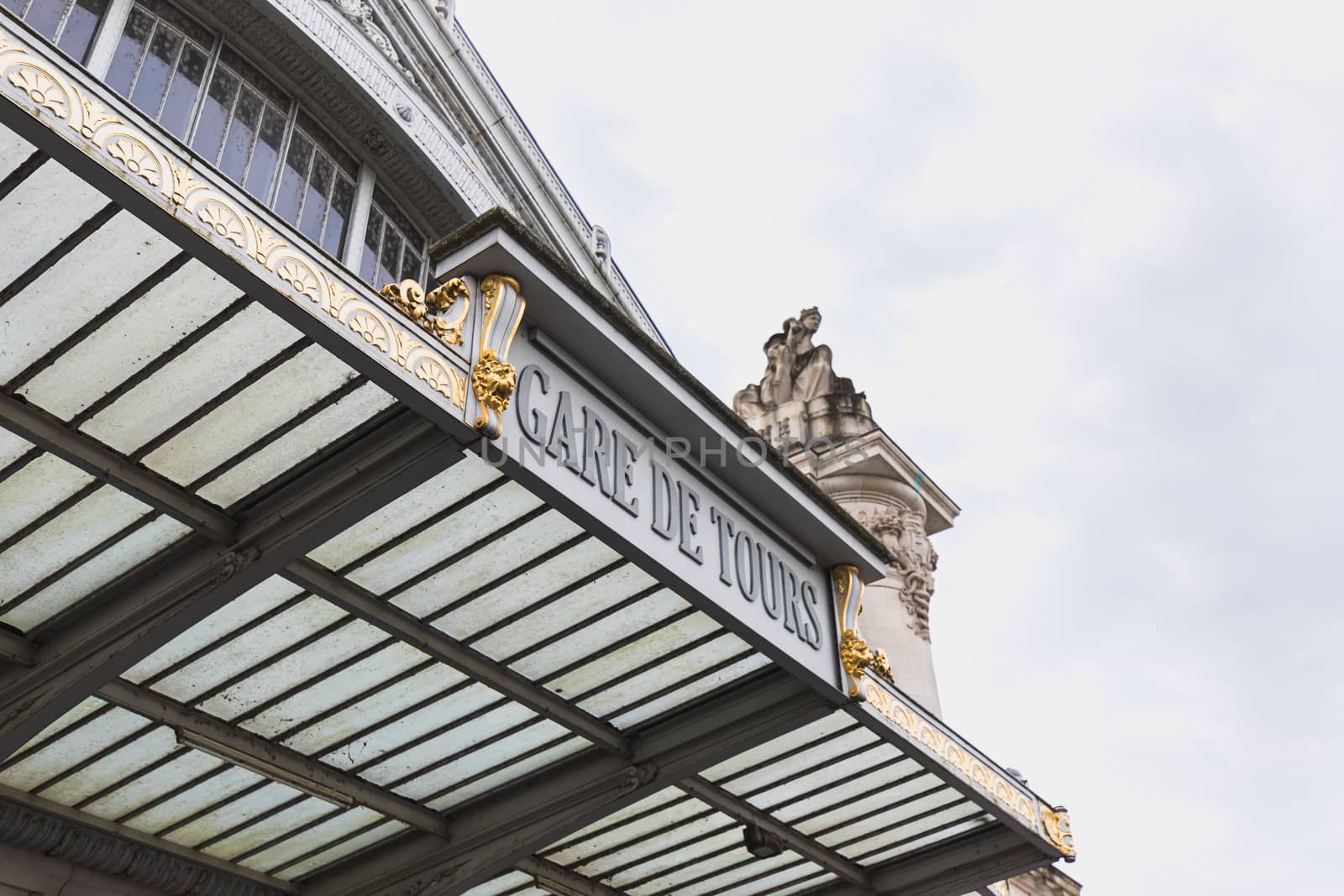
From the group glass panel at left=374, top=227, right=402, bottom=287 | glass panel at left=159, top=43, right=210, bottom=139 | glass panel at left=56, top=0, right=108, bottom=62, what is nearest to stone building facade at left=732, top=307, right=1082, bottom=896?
glass panel at left=374, top=227, right=402, bottom=287

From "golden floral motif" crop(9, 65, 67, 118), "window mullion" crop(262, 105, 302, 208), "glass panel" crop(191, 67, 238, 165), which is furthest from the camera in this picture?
"window mullion" crop(262, 105, 302, 208)

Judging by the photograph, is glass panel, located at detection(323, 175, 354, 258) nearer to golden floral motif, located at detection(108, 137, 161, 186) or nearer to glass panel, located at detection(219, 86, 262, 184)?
glass panel, located at detection(219, 86, 262, 184)

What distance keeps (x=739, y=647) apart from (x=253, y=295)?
4.61 metres

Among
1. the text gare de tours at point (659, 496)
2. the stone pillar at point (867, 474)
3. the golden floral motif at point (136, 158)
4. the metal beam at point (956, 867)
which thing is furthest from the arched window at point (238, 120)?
the stone pillar at point (867, 474)

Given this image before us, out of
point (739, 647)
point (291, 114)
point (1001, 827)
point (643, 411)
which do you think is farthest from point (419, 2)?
point (1001, 827)

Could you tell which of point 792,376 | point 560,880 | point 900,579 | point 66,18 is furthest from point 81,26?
point 792,376

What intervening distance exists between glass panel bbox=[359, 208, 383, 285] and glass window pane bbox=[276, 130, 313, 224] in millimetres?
857

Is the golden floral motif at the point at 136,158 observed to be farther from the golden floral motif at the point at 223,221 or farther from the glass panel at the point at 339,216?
the glass panel at the point at 339,216

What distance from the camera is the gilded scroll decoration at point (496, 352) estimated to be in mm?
7191

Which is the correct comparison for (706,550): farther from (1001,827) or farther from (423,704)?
(1001,827)

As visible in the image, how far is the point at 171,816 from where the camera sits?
33.4 feet

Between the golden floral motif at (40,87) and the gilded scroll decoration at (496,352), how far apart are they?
250cm

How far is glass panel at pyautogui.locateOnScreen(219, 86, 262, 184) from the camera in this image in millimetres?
11422

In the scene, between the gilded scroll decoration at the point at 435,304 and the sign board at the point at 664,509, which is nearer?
the gilded scroll decoration at the point at 435,304
